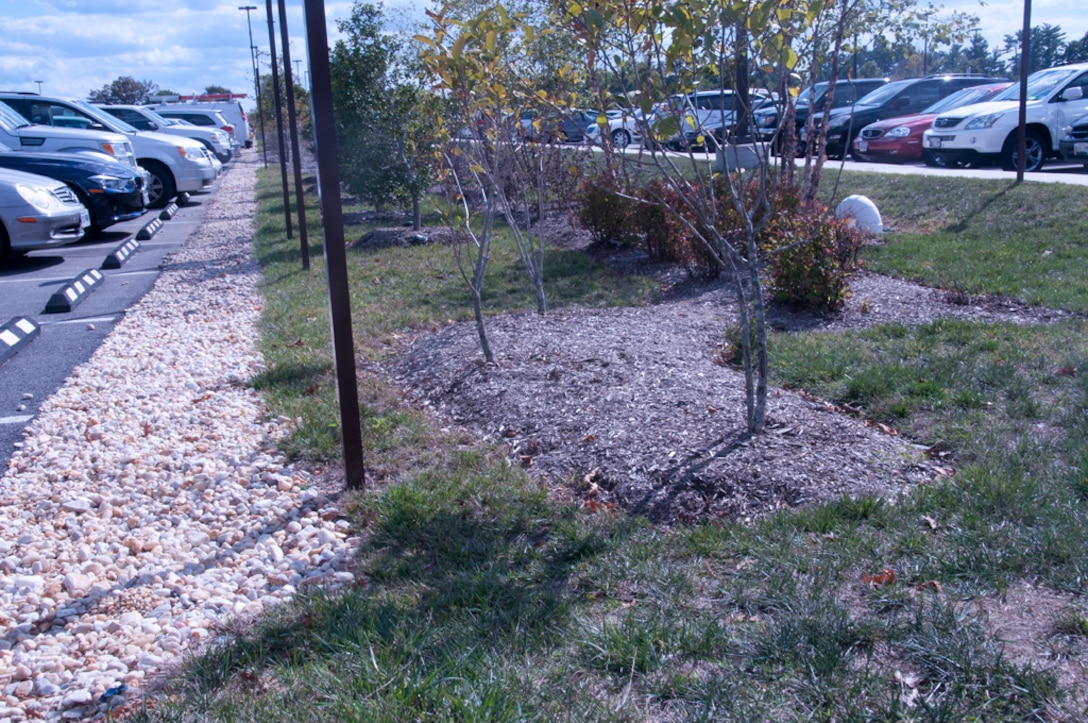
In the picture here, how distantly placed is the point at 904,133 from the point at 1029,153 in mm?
3794

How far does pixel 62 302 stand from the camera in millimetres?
8867

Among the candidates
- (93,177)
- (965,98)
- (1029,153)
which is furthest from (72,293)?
(965,98)

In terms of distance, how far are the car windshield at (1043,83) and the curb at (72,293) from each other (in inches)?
521

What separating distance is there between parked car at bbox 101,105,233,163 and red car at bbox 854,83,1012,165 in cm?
1599

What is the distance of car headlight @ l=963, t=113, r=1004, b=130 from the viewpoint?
13.9 m

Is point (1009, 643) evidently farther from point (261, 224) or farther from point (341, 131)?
point (261, 224)

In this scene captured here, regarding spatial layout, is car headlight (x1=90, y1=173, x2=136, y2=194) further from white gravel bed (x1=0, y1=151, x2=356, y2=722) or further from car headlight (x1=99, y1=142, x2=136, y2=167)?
white gravel bed (x1=0, y1=151, x2=356, y2=722)

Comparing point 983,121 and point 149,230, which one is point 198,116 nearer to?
point 149,230

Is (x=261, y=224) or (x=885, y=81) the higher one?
(x=885, y=81)

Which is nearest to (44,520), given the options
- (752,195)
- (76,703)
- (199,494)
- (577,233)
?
(199,494)

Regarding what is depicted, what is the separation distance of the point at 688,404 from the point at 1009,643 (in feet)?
7.71

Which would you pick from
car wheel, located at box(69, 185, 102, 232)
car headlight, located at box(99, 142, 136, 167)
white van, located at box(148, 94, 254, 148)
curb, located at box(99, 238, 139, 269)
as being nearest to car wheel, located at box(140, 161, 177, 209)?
car headlight, located at box(99, 142, 136, 167)

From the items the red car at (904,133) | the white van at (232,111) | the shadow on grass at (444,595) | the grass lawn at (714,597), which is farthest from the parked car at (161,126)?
the shadow on grass at (444,595)

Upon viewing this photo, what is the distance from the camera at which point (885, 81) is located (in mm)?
22234
